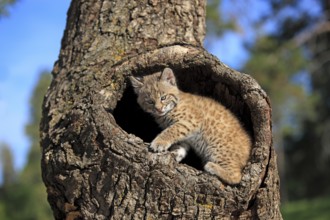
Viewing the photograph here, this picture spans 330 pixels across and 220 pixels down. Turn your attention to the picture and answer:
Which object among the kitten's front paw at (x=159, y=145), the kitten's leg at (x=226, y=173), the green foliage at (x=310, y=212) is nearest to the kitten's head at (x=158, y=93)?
the kitten's front paw at (x=159, y=145)

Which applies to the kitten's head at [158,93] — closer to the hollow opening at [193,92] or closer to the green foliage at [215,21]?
the hollow opening at [193,92]

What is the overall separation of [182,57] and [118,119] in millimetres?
1041

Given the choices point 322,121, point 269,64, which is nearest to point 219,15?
point 269,64

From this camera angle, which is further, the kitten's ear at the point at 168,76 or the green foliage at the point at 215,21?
the green foliage at the point at 215,21

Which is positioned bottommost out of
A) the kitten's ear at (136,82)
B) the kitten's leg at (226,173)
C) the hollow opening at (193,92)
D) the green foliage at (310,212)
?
the kitten's leg at (226,173)

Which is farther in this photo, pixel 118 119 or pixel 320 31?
pixel 320 31

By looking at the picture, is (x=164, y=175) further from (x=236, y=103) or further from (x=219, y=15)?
(x=219, y=15)

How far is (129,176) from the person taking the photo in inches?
173

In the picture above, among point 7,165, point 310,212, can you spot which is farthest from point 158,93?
point 7,165

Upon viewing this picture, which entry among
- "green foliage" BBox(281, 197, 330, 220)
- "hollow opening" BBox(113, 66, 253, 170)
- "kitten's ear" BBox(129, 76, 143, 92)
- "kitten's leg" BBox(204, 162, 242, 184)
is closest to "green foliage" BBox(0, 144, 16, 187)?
"green foliage" BBox(281, 197, 330, 220)

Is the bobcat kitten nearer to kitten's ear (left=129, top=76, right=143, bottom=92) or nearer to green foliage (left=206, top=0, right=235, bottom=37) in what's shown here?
kitten's ear (left=129, top=76, right=143, bottom=92)

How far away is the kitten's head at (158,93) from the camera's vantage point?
5531 millimetres

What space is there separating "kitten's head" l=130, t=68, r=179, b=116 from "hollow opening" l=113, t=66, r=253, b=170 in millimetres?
107

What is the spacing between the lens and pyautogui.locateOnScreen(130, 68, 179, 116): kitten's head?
18.1 feet
